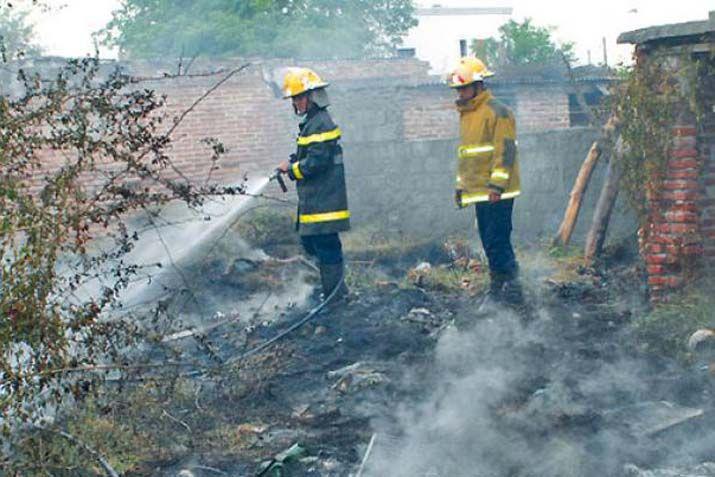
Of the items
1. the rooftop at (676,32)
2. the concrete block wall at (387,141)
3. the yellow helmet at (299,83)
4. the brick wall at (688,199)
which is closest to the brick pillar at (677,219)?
the brick wall at (688,199)

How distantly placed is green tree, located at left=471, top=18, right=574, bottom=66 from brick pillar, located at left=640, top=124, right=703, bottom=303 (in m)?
15.1

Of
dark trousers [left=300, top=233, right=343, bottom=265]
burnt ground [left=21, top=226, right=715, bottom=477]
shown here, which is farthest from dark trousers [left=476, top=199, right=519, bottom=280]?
dark trousers [left=300, top=233, right=343, bottom=265]

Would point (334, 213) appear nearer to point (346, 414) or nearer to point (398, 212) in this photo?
point (346, 414)

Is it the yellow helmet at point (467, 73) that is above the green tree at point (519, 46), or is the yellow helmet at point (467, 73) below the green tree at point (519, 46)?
below

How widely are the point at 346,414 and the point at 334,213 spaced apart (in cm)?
257

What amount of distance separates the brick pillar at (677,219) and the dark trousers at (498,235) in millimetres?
1116

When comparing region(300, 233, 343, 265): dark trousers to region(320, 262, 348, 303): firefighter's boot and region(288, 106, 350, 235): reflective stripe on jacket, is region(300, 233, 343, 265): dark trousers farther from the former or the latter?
region(288, 106, 350, 235): reflective stripe on jacket

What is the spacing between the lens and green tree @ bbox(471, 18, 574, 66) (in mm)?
22078

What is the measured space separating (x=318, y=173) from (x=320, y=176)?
33mm

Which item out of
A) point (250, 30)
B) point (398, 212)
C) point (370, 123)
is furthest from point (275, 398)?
point (250, 30)

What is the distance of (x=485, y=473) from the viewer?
4449 millimetres

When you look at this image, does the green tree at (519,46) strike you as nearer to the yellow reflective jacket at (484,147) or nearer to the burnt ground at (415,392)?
the burnt ground at (415,392)

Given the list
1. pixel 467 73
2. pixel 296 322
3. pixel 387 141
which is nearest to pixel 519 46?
pixel 387 141

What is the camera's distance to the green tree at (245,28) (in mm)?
20938
